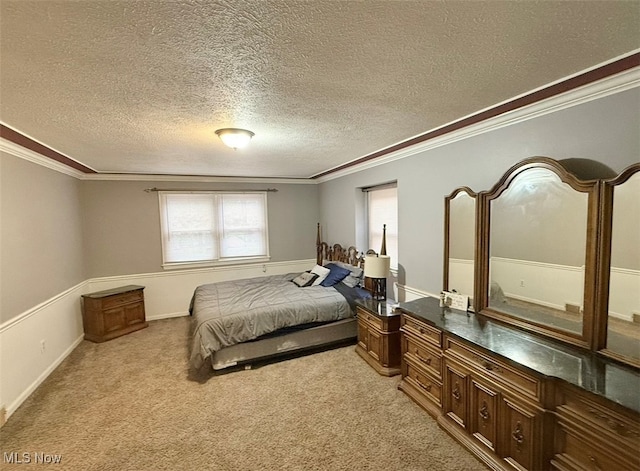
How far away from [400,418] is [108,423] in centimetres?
243

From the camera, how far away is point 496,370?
1.89 meters

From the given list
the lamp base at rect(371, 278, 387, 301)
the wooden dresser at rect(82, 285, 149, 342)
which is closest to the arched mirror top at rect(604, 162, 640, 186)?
the lamp base at rect(371, 278, 387, 301)

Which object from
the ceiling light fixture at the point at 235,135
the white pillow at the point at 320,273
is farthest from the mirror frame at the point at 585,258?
the white pillow at the point at 320,273

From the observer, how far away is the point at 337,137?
9.71ft

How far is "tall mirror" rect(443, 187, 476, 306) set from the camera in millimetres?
2600

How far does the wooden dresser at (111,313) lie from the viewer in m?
4.14

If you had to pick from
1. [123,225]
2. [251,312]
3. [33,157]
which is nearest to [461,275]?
[251,312]

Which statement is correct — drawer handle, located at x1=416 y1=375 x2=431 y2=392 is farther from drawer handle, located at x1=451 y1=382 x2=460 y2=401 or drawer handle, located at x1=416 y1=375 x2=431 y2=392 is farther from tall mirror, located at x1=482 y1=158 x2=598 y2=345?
tall mirror, located at x1=482 y1=158 x2=598 y2=345

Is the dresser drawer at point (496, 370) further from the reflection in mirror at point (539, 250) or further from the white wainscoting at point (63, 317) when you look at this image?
the white wainscoting at point (63, 317)

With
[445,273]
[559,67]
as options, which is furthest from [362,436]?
[559,67]

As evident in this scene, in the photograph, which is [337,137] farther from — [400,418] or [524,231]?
[400,418]

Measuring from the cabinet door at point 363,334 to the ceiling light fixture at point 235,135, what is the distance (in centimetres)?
238

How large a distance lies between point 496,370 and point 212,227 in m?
4.80

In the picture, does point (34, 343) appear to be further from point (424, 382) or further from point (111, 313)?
point (424, 382)
